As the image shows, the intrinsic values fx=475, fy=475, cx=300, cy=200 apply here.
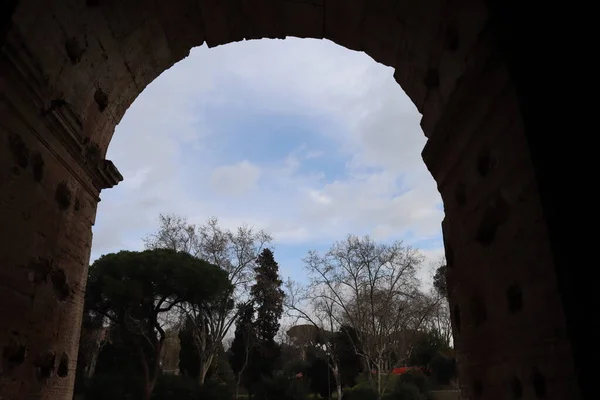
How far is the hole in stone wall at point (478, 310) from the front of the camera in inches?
121

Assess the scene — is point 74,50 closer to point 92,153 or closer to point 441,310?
point 92,153

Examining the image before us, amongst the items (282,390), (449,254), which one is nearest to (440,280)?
(282,390)

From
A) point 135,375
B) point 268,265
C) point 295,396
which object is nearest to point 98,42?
point 135,375

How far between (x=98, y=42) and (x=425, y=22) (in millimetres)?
2588

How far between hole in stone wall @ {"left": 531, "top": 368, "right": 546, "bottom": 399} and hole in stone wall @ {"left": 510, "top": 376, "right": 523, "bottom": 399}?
7.1 inches

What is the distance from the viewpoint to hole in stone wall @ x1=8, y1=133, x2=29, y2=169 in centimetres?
299

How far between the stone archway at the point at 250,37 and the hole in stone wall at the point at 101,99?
13 millimetres

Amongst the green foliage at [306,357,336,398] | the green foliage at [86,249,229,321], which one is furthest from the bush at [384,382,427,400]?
the green foliage at [86,249,229,321]

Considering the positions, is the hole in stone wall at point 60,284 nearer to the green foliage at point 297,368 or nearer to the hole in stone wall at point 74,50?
the hole in stone wall at point 74,50

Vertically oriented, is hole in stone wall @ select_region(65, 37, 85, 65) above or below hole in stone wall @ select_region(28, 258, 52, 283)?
above

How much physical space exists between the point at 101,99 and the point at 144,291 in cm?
1662

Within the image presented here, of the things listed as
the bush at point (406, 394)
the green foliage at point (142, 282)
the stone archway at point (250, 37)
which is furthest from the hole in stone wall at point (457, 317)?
the bush at point (406, 394)

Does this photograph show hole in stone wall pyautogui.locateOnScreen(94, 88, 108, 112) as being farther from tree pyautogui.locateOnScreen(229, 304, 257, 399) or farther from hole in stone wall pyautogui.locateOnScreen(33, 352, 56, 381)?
tree pyautogui.locateOnScreen(229, 304, 257, 399)

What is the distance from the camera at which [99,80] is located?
4.01 metres
